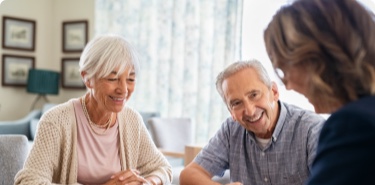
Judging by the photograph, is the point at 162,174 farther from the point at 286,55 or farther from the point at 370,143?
the point at 370,143

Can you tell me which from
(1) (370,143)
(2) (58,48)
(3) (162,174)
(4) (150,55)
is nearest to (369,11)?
(1) (370,143)

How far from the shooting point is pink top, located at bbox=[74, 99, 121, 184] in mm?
1718

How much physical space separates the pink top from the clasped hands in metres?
0.10

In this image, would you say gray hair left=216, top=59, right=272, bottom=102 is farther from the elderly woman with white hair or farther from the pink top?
the pink top

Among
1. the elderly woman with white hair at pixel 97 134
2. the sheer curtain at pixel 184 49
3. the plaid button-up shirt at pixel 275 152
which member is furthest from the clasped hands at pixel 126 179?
the sheer curtain at pixel 184 49

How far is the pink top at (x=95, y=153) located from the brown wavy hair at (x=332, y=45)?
109cm

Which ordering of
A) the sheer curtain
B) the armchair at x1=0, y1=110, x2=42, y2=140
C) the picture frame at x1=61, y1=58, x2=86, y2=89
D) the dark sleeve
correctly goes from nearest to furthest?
1. the dark sleeve
2. the sheer curtain
3. the armchair at x1=0, y1=110, x2=42, y2=140
4. the picture frame at x1=61, y1=58, x2=86, y2=89

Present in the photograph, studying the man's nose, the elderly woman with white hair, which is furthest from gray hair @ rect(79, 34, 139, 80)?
Result: the man's nose

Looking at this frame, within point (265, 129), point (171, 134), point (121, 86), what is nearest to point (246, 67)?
point (265, 129)

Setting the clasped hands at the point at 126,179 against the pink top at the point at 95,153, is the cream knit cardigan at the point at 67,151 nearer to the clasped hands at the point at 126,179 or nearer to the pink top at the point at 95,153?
the pink top at the point at 95,153

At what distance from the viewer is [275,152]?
1583 millimetres

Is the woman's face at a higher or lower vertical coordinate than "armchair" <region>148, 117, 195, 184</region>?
higher

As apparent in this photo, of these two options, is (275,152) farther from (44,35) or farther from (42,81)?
(44,35)

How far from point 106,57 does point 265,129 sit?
647mm
